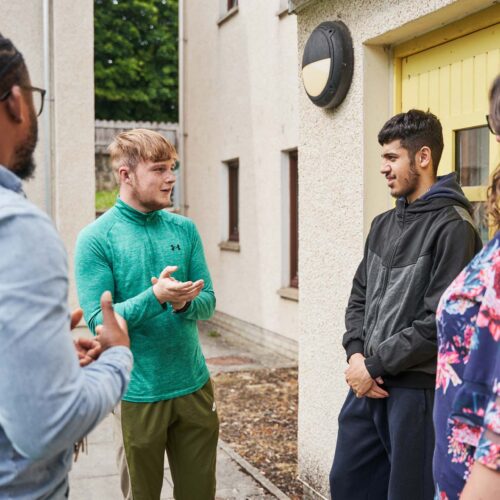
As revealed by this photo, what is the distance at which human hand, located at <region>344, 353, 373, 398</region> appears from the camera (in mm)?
3189

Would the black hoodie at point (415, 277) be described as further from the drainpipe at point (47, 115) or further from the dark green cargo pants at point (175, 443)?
the drainpipe at point (47, 115)

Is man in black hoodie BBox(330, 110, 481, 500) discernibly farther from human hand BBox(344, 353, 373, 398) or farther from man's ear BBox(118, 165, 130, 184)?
man's ear BBox(118, 165, 130, 184)

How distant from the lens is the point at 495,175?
1.90 meters

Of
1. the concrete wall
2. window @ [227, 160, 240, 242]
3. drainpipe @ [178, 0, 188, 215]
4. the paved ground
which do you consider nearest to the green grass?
drainpipe @ [178, 0, 188, 215]

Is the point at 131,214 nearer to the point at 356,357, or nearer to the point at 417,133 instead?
the point at 356,357

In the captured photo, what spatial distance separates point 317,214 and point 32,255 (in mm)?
3042

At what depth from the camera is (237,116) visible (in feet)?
36.8

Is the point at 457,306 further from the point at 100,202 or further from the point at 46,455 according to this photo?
the point at 100,202

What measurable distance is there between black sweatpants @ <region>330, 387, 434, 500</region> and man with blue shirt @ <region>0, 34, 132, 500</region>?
5.64 feet

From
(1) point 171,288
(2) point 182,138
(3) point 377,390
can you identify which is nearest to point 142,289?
(1) point 171,288

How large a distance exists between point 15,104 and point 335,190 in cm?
277

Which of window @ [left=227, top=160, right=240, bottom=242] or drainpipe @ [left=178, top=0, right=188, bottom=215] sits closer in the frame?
window @ [left=227, top=160, right=240, bottom=242]

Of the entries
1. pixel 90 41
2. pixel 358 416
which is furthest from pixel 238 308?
pixel 358 416

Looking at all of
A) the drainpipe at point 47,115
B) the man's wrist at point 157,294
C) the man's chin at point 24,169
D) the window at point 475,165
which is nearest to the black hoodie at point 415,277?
the window at point 475,165
